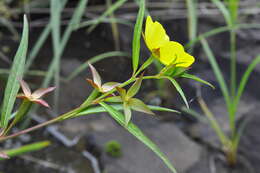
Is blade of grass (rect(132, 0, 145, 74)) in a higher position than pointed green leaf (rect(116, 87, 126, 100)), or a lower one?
higher

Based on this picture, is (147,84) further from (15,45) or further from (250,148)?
(15,45)

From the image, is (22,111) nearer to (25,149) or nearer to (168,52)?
(168,52)

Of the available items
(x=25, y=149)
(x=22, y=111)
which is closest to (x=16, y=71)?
(x=22, y=111)

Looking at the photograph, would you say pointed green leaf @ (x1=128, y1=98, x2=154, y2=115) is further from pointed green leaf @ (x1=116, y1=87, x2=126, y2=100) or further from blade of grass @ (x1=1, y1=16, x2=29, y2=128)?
blade of grass @ (x1=1, y1=16, x2=29, y2=128)

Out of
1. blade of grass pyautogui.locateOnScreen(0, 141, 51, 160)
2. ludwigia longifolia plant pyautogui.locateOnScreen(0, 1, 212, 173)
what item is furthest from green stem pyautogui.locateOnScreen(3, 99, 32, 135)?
blade of grass pyautogui.locateOnScreen(0, 141, 51, 160)

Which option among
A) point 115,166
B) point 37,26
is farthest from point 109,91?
point 37,26

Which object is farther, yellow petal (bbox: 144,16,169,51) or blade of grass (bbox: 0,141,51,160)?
blade of grass (bbox: 0,141,51,160)

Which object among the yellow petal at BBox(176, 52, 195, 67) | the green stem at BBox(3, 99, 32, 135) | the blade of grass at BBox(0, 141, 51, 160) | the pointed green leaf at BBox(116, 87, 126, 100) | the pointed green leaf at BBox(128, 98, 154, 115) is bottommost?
the blade of grass at BBox(0, 141, 51, 160)

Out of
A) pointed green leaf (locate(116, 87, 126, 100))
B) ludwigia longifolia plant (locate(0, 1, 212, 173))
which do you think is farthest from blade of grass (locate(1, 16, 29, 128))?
pointed green leaf (locate(116, 87, 126, 100))

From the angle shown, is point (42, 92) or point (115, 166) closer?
point (42, 92)
